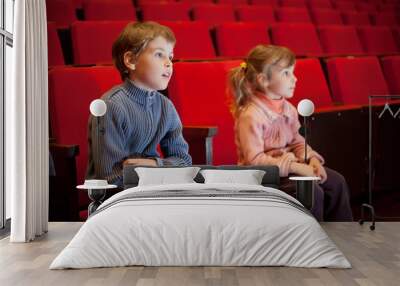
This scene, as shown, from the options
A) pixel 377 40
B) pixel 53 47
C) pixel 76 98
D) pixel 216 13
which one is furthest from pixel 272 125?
pixel 53 47

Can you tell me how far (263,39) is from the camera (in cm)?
666

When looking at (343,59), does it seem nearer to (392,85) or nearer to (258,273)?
(392,85)

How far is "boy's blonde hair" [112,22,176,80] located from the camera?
253 inches

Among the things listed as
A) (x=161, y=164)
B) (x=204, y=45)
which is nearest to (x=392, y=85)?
(x=204, y=45)

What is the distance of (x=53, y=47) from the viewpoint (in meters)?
6.54

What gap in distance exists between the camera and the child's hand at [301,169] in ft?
21.3

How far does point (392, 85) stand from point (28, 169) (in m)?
3.77

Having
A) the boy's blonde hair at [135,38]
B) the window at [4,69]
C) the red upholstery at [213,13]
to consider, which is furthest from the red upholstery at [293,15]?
the window at [4,69]

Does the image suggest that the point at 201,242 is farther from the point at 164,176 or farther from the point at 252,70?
the point at 252,70

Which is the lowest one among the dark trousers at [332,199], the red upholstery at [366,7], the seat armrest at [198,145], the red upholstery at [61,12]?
the dark trousers at [332,199]

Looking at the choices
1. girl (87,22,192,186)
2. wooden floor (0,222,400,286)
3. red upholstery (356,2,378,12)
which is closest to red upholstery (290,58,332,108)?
red upholstery (356,2,378,12)

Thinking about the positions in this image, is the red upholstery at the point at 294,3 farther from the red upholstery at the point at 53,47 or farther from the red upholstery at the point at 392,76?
the red upholstery at the point at 53,47

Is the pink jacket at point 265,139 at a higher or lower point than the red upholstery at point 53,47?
lower

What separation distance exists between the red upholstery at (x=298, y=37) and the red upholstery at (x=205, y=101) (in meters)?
0.73
